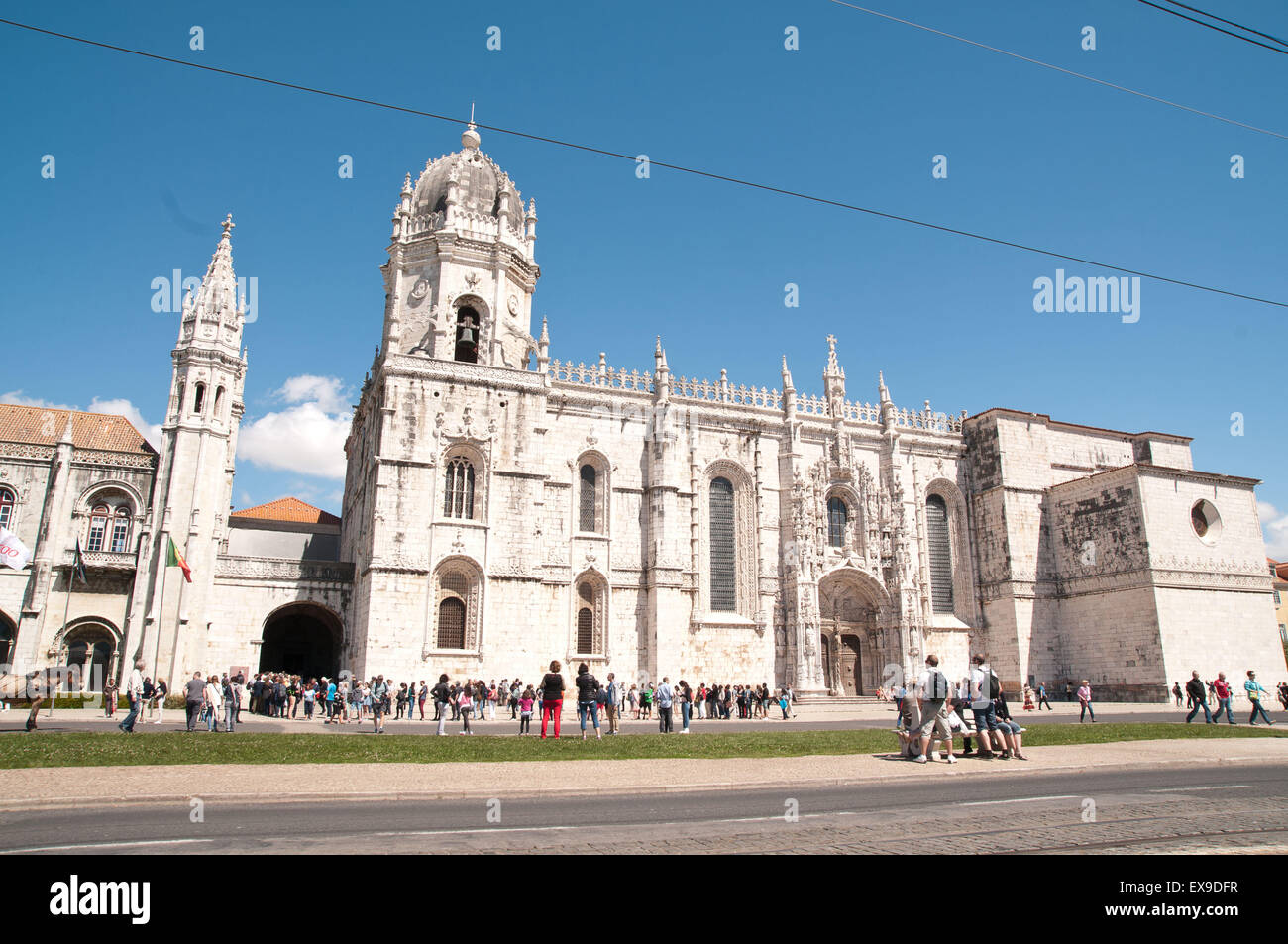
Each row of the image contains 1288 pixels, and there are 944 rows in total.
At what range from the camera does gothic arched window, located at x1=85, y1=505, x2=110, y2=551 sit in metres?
34.1

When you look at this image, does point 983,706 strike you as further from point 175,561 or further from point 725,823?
point 175,561

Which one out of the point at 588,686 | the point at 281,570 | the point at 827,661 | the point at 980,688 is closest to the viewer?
the point at 980,688

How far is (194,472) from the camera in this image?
33.4m

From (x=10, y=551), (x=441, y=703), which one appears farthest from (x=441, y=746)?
(x=10, y=551)

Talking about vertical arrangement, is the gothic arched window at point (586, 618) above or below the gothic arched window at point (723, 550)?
below

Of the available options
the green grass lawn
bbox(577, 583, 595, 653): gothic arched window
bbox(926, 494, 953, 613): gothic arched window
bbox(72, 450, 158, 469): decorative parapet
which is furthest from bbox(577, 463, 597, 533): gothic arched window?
bbox(72, 450, 158, 469): decorative parapet

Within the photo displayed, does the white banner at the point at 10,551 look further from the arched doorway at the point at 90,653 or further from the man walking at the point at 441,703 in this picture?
the arched doorway at the point at 90,653

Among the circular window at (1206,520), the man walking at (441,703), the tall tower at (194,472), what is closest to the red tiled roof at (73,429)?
the tall tower at (194,472)

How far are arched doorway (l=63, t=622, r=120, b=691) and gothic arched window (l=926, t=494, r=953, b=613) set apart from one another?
36152 millimetres

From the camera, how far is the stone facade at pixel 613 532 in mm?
31609

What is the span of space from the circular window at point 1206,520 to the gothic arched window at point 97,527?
48041mm

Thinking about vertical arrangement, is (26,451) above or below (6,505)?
above

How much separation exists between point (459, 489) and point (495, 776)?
21.7 metres
